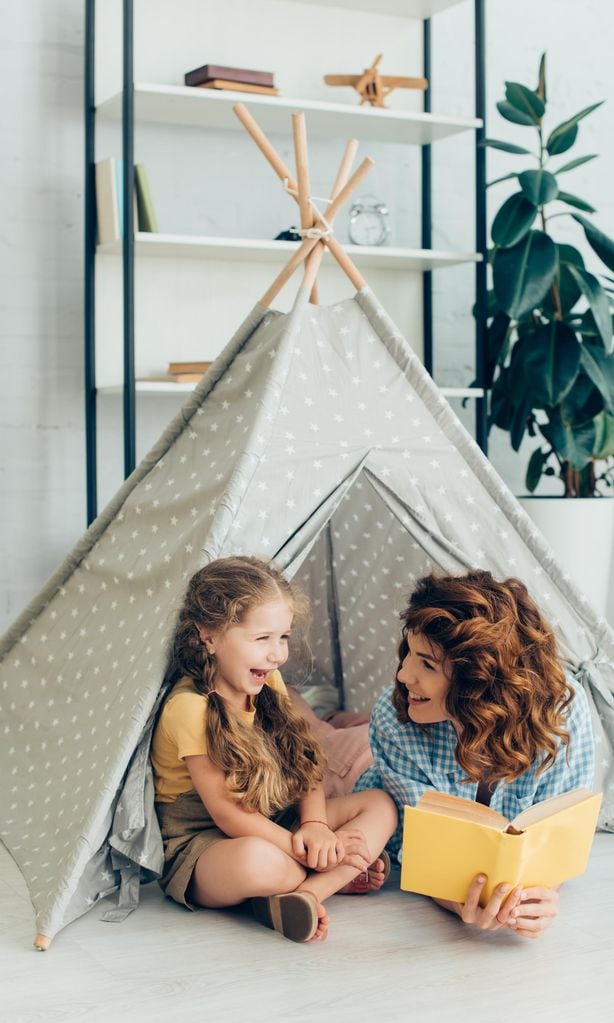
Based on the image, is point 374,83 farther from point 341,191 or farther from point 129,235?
point 341,191

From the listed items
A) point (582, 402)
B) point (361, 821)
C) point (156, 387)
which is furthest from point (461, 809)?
point (582, 402)

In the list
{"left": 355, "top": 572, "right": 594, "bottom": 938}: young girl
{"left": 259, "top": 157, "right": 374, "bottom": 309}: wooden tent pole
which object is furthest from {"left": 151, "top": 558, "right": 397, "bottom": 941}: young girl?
{"left": 259, "top": 157, "right": 374, "bottom": 309}: wooden tent pole

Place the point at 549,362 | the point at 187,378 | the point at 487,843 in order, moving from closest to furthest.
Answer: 1. the point at 487,843
2. the point at 187,378
3. the point at 549,362

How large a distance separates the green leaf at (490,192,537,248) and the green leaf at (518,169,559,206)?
4cm

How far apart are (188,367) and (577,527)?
3.77 ft

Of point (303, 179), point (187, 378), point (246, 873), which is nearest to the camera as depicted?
point (246, 873)

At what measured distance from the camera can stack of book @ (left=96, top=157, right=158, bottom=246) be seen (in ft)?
10.1

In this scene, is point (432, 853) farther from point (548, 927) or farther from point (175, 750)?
point (175, 750)

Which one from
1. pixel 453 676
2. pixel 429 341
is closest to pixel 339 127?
pixel 429 341

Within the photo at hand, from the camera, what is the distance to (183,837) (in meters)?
1.89

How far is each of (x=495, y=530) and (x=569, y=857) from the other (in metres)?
0.67

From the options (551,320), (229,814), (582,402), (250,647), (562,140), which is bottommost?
(229,814)

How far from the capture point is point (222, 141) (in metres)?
3.47

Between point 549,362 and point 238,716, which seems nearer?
point 238,716
